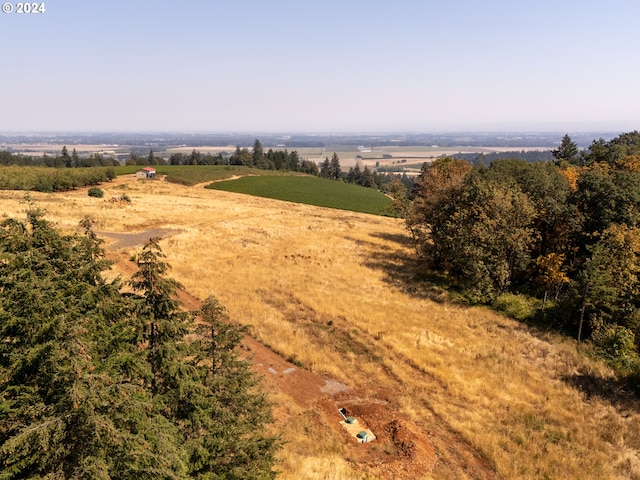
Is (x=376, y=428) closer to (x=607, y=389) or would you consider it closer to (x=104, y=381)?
(x=104, y=381)

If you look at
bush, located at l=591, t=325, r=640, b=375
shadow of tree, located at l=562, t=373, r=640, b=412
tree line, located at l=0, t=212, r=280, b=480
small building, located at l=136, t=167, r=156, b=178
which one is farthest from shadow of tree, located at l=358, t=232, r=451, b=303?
small building, located at l=136, t=167, r=156, b=178

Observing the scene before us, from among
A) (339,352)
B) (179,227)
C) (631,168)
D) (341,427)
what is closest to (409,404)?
(341,427)

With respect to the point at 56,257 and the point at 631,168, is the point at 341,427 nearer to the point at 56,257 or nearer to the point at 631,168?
the point at 56,257

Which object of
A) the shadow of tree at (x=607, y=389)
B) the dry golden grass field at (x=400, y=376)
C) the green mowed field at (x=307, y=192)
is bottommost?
the shadow of tree at (x=607, y=389)

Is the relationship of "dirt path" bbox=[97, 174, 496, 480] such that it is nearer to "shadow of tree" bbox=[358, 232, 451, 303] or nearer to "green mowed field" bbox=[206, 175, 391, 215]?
"shadow of tree" bbox=[358, 232, 451, 303]

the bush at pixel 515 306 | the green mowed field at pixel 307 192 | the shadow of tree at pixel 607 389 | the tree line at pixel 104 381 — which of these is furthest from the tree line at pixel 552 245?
the green mowed field at pixel 307 192

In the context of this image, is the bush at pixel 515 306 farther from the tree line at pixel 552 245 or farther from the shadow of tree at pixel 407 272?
the shadow of tree at pixel 407 272
